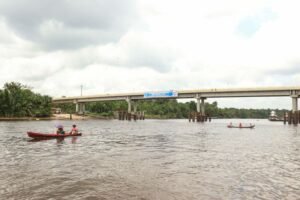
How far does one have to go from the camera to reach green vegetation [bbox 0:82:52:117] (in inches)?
4286

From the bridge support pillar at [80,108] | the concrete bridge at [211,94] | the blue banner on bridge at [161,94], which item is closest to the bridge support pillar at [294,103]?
the concrete bridge at [211,94]

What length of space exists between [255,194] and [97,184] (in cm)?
742

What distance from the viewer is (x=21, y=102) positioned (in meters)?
114

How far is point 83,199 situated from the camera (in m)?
12.2

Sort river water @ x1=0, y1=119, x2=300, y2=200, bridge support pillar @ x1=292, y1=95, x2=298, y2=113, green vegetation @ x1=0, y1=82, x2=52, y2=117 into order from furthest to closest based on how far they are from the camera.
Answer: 1. green vegetation @ x1=0, y1=82, x2=52, y2=117
2. bridge support pillar @ x1=292, y1=95, x2=298, y2=113
3. river water @ x1=0, y1=119, x2=300, y2=200

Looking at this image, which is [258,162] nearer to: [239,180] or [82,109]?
[239,180]

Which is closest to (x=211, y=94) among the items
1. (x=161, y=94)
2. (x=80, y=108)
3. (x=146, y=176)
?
(x=161, y=94)

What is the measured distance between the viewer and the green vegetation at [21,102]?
10888cm

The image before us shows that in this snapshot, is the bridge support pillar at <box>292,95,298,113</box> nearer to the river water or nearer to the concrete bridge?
the concrete bridge

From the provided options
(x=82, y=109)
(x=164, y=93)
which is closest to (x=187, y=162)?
(x=164, y=93)

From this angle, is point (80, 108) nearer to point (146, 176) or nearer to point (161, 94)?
point (161, 94)

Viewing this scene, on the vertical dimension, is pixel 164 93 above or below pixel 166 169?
above

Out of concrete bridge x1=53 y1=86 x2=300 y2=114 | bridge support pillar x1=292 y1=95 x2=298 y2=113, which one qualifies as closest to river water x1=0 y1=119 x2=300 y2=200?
bridge support pillar x1=292 y1=95 x2=298 y2=113

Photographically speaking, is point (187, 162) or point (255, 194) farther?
point (187, 162)
